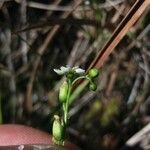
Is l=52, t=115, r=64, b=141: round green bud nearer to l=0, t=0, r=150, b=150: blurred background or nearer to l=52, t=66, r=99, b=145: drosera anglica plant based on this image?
l=52, t=66, r=99, b=145: drosera anglica plant

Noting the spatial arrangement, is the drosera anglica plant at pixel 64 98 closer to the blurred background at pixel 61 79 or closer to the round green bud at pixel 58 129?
the round green bud at pixel 58 129

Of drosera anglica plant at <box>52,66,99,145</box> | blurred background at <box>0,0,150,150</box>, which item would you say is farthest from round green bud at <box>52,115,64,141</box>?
blurred background at <box>0,0,150,150</box>

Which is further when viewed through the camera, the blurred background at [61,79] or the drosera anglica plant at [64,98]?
the blurred background at [61,79]

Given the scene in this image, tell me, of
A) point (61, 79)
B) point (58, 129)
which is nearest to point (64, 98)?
point (58, 129)

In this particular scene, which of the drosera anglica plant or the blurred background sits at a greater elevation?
the blurred background

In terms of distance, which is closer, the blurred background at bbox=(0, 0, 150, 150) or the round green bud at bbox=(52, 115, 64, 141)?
the round green bud at bbox=(52, 115, 64, 141)

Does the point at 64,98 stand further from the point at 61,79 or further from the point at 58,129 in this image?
the point at 61,79

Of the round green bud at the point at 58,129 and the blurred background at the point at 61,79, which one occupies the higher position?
the blurred background at the point at 61,79

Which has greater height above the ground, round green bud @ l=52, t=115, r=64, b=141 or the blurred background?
the blurred background

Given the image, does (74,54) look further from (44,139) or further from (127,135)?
(44,139)

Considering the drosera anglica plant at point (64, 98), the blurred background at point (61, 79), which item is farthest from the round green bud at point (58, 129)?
the blurred background at point (61, 79)
